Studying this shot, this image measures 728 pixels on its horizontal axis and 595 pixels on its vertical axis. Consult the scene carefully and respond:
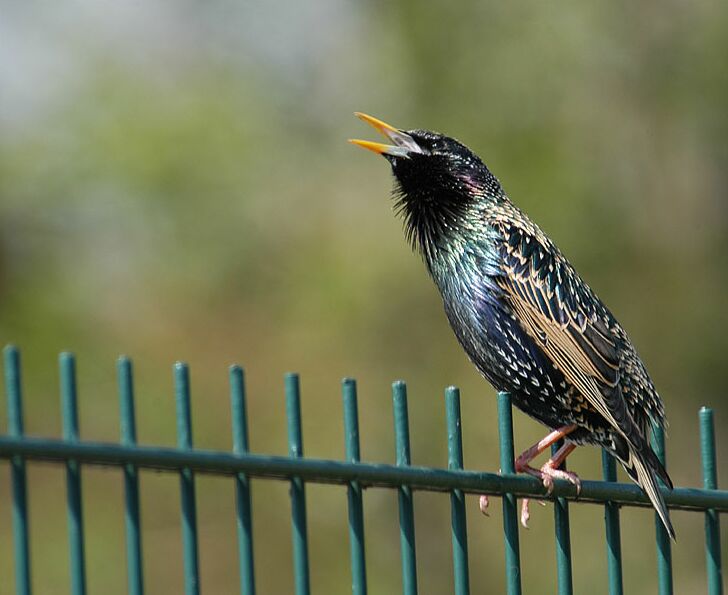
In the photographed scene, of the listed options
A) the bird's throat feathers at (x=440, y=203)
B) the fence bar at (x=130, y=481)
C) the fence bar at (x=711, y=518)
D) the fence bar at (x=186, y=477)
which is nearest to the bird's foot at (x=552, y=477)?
the fence bar at (x=711, y=518)

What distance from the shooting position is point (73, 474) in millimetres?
3855

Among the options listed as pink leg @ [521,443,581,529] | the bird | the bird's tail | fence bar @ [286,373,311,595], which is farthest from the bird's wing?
fence bar @ [286,373,311,595]

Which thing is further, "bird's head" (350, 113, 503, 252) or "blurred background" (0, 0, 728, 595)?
"blurred background" (0, 0, 728, 595)

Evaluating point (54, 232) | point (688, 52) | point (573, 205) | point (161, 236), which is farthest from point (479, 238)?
point (54, 232)

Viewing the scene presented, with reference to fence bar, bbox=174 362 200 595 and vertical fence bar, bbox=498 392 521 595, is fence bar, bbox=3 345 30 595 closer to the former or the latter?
fence bar, bbox=174 362 200 595

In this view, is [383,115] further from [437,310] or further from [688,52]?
[688,52]

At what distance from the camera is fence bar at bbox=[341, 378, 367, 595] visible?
138 inches

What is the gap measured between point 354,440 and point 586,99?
8.00m

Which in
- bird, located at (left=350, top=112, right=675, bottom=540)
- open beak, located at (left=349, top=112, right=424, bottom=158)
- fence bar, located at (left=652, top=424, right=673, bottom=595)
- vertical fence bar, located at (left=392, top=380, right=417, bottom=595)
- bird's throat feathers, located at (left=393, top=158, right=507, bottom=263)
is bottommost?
fence bar, located at (left=652, top=424, right=673, bottom=595)

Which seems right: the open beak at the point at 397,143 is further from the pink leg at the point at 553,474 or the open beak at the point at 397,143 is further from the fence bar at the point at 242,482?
the fence bar at the point at 242,482

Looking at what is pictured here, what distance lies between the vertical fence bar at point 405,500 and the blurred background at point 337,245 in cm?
573

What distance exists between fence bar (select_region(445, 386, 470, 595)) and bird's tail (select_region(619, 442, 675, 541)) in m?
0.46

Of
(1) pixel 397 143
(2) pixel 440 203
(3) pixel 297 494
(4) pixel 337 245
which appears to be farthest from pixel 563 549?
(4) pixel 337 245

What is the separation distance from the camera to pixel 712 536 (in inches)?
131
